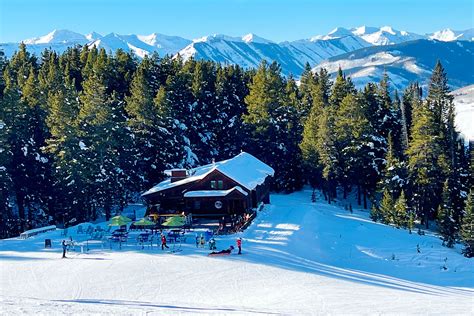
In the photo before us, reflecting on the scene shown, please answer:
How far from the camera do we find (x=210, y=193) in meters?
47.3

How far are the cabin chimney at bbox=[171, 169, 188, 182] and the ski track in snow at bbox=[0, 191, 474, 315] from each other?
10.6m

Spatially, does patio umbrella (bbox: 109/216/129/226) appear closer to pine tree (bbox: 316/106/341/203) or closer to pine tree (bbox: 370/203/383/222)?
pine tree (bbox: 370/203/383/222)

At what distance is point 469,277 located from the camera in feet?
106

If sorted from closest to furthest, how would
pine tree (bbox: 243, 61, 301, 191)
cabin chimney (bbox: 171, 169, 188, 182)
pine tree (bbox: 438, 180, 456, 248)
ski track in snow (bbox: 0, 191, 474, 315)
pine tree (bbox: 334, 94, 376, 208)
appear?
ski track in snow (bbox: 0, 191, 474, 315)
pine tree (bbox: 438, 180, 456, 248)
cabin chimney (bbox: 171, 169, 188, 182)
pine tree (bbox: 334, 94, 376, 208)
pine tree (bbox: 243, 61, 301, 191)

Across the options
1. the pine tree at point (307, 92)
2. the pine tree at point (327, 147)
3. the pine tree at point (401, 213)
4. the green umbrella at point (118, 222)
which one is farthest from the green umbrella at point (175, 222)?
the pine tree at point (307, 92)

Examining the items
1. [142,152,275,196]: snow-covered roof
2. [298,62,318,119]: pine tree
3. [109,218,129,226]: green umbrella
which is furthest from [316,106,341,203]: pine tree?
[109,218,129,226]: green umbrella

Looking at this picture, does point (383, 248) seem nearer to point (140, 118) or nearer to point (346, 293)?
point (346, 293)

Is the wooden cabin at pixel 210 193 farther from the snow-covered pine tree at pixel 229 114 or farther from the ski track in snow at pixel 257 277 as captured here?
the snow-covered pine tree at pixel 229 114

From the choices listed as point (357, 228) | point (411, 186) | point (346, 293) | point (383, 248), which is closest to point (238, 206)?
point (357, 228)

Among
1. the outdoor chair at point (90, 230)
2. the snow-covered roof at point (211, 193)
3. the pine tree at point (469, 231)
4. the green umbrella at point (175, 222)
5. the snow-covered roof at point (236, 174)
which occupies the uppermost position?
the snow-covered roof at point (236, 174)

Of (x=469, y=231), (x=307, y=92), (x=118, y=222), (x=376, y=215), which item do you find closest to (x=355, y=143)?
(x=376, y=215)

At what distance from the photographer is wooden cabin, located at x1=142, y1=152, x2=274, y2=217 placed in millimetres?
47281

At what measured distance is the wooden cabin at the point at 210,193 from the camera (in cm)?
4728

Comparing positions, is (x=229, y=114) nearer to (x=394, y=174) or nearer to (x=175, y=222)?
(x=394, y=174)
